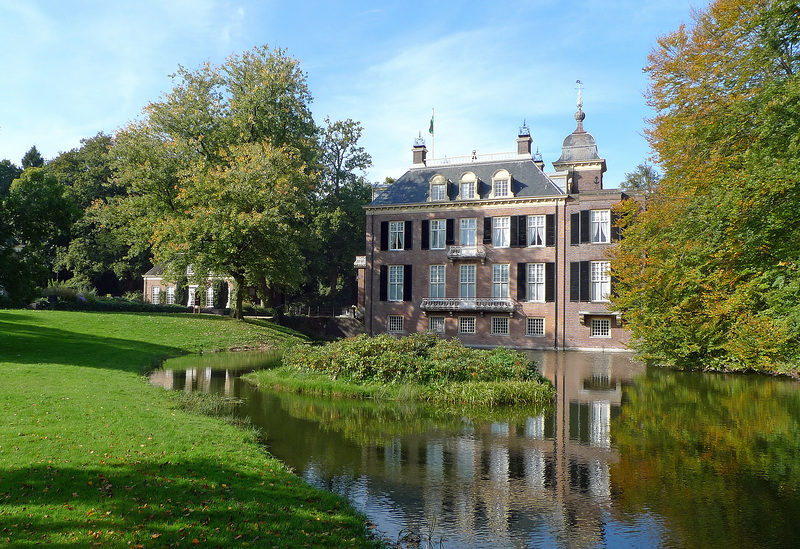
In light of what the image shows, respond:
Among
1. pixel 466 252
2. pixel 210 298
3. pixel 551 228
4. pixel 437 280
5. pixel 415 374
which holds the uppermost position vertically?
pixel 551 228

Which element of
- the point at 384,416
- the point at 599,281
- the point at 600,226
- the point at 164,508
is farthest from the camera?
the point at 599,281

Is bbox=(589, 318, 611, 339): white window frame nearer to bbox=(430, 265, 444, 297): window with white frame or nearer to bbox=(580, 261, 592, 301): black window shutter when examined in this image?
bbox=(580, 261, 592, 301): black window shutter

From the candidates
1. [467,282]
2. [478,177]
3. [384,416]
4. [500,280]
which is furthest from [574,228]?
[384,416]

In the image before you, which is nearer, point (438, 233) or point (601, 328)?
point (601, 328)

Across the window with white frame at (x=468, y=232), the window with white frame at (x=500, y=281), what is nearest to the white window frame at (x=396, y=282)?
the window with white frame at (x=468, y=232)

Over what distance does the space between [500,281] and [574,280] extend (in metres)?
4.68

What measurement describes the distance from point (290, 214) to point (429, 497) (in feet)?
93.2

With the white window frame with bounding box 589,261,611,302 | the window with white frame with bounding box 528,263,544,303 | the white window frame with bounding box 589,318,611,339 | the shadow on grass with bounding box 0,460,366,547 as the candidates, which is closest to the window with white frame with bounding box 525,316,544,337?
the window with white frame with bounding box 528,263,544,303

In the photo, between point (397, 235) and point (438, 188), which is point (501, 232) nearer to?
point (438, 188)

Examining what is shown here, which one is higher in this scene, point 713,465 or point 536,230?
point 536,230

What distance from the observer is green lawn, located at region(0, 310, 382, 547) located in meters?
5.01

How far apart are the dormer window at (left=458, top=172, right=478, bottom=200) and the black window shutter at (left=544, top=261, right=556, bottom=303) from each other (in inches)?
264

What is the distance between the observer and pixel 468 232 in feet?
120

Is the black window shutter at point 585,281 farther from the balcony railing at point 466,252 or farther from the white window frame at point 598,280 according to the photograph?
the balcony railing at point 466,252
